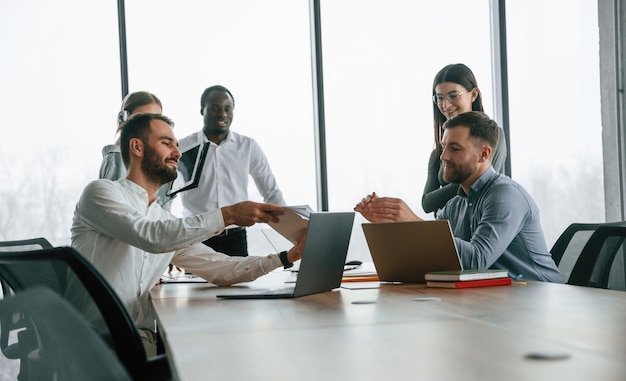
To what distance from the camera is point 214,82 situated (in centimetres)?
601

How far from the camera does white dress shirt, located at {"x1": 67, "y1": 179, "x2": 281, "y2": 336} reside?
2.59 meters

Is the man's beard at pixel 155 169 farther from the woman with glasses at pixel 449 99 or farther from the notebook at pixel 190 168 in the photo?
the woman with glasses at pixel 449 99

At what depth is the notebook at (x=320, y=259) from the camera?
2242 millimetres

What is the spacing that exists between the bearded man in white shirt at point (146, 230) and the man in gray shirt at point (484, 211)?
50cm

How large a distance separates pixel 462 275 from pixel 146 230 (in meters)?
1.05

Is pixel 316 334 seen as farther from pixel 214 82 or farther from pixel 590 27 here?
pixel 590 27

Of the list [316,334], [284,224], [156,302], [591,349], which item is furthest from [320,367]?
[284,224]

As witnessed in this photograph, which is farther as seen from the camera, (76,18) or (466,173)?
(76,18)

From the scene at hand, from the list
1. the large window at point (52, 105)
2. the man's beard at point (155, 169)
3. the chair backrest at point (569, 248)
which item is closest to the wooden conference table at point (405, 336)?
the man's beard at point (155, 169)

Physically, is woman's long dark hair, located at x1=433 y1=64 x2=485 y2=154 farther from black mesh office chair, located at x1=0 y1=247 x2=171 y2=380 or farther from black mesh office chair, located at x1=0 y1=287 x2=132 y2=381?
black mesh office chair, located at x1=0 y1=287 x2=132 y2=381

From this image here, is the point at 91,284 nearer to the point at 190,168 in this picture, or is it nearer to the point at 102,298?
the point at 102,298

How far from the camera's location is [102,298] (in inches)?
68.8

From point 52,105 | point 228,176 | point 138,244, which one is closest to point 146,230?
point 138,244

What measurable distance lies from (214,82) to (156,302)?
3887mm
